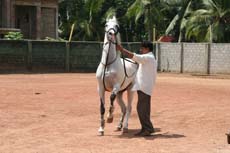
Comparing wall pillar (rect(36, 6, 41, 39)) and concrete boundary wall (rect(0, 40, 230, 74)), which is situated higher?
wall pillar (rect(36, 6, 41, 39))

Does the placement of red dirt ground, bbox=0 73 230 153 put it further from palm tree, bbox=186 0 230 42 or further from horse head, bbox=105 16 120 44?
palm tree, bbox=186 0 230 42

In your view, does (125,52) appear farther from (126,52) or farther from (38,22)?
(38,22)

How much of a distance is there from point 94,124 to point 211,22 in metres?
26.6

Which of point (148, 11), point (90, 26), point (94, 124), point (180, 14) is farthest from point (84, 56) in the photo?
point (94, 124)

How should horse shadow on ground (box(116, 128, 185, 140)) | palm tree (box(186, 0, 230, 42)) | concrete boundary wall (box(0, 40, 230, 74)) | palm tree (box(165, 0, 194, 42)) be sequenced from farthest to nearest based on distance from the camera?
palm tree (box(165, 0, 194, 42)) → palm tree (box(186, 0, 230, 42)) → concrete boundary wall (box(0, 40, 230, 74)) → horse shadow on ground (box(116, 128, 185, 140))

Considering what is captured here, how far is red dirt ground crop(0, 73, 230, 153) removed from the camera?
8.57 m

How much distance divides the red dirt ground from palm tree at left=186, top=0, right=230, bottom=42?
58.7ft

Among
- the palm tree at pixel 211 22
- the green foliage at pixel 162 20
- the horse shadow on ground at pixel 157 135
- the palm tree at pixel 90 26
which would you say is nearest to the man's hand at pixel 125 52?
the horse shadow on ground at pixel 157 135

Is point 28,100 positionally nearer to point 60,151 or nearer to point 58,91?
point 58,91

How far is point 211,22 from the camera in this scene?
36.7 m

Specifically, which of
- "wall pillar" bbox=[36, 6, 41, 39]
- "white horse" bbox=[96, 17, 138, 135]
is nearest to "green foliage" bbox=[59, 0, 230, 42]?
"wall pillar" bbox=[36, 6, 41, 39]

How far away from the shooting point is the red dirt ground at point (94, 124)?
857 cm

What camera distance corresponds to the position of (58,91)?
1880 cm

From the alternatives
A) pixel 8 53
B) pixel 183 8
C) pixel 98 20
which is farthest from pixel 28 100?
pixel 98 20
